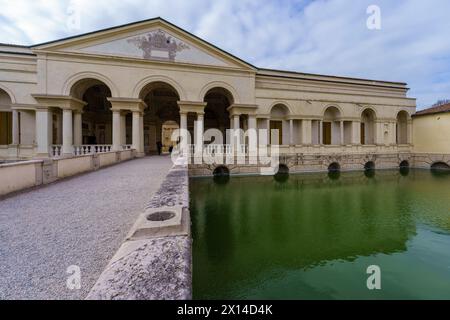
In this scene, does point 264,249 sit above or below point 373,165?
below

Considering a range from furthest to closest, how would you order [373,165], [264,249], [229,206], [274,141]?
1. [373,165]
2. [274,141]
3. [229,206]
4. [264,249]

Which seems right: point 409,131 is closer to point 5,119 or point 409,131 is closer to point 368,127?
point 368,127

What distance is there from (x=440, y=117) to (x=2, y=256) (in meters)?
28.3

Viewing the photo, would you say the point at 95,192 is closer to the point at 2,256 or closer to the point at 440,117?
the point at 2,256

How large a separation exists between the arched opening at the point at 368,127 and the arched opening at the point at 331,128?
278 centimetres

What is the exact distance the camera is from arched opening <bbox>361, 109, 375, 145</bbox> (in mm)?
20245

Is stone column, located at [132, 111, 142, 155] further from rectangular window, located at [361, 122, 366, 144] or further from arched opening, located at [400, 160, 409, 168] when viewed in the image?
arched opening, located at [400, 160, 409, 168]

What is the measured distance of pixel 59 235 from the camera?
2.87 metres

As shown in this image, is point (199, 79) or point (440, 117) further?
point (440, 117)

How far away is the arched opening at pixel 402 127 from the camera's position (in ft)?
70.5

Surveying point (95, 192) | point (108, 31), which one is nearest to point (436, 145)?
point (95, 192)

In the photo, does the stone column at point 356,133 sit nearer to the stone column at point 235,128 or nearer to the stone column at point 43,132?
the stone column at point 235,128

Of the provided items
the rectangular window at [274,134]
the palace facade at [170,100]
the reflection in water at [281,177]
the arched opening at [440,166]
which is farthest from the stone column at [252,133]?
the arched opening at [440,166]

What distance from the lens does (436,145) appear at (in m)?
19.6
